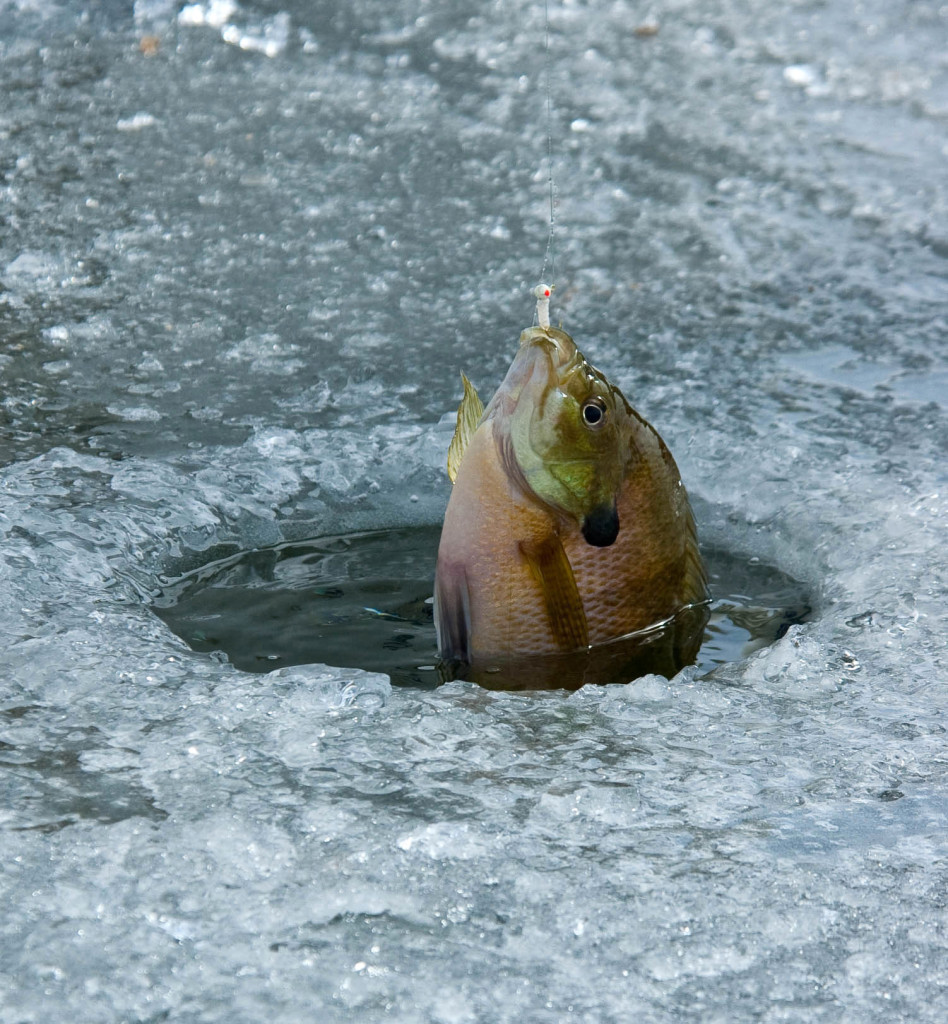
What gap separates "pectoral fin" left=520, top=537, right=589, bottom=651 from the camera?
2244 mm

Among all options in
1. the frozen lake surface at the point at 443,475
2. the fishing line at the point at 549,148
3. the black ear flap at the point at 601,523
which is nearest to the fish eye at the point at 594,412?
the black ear flap at the point at 601,523

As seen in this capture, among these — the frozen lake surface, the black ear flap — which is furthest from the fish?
the frozen lake surface

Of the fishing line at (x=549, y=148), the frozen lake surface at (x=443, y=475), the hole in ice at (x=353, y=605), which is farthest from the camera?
the fishing line at (x=549, y=148)

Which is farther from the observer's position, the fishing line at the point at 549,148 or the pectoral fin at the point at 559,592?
the fishing line at the point at 549,148

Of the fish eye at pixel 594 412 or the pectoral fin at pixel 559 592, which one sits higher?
the fish eye at pixel 594 412

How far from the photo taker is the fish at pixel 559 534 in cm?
218

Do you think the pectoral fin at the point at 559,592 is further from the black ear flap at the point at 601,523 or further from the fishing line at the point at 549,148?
the fishing line at the point at 549,148

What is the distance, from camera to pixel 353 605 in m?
2.57

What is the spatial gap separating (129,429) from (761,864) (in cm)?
185

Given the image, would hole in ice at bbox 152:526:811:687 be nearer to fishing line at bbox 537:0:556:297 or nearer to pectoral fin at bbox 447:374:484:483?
pectoral fin at bbox 447:374:484:483

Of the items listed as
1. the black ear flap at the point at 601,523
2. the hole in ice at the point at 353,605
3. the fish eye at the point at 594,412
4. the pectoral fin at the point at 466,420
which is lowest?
the hole in ice at the point at 353,605

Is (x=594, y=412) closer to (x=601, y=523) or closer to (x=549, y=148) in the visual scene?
(x=601, y=523)

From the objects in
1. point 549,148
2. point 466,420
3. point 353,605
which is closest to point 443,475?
point 353,605

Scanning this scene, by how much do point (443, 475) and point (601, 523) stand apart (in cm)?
80
